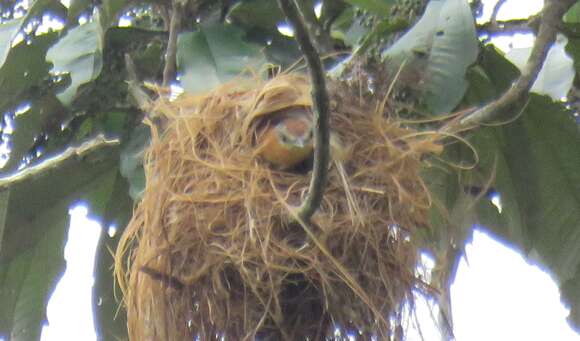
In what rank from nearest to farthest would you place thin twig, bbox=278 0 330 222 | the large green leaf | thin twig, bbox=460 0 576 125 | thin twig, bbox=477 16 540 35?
thin twig, bbox=278 0 330 222, thin twig, bbox=460 0 576 125, thin twig, bbox=477 16 540 35, the large green leaf

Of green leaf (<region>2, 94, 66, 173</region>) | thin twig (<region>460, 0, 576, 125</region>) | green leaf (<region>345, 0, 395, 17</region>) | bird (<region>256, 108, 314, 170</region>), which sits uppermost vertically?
green leaf (<region>345, 0, 395, 17</region>)

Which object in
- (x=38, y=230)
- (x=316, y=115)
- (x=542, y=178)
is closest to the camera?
(x=316, y=115)

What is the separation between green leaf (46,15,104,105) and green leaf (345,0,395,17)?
0.40m

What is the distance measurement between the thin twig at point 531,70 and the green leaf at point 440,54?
47 millimetres

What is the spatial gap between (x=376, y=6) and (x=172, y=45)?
325 millimetres

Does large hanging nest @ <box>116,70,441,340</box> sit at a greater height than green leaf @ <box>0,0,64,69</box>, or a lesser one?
lesser

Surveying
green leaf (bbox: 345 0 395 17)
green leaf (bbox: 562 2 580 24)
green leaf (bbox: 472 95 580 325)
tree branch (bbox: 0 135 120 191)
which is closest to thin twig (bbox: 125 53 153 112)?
tree branch (bbox: 0 135 120 191)

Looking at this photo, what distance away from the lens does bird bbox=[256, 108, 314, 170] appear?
1780 millimetres

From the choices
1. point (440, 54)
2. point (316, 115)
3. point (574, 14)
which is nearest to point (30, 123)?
point (440, 54)

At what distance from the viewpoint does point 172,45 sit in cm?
213

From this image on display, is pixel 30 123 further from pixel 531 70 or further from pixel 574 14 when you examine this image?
pixel 574 14

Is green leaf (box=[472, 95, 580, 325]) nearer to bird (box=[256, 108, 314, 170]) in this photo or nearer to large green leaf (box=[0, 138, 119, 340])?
bird (box=[256, 108, 314, 170])

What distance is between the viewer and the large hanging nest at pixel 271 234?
174 cm

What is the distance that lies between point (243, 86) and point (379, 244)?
0.32 meters
